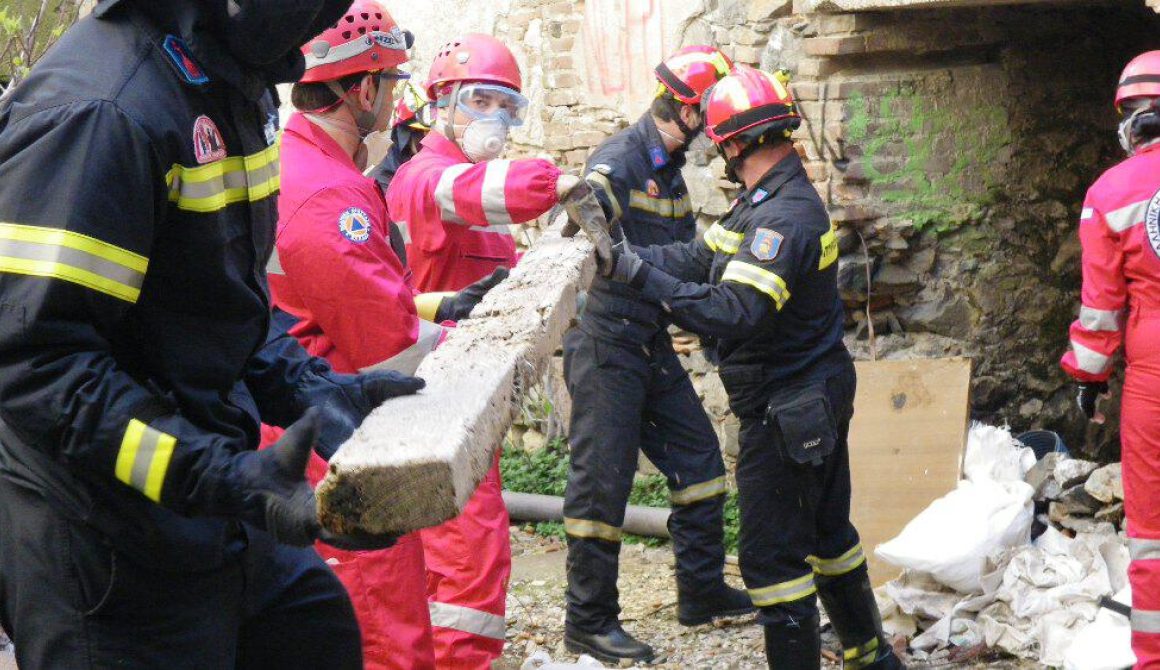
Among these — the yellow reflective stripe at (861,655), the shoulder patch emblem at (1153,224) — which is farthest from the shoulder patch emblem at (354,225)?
the shoulder patch emblem at (1153,224)

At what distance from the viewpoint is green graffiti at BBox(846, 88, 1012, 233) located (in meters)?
6.11

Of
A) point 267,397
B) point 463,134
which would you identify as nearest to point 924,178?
point 463,134

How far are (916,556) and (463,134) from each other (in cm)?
239

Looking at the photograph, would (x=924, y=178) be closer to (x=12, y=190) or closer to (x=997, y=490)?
(x=997, y=490)

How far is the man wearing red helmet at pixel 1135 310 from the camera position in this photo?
4441 millimetres

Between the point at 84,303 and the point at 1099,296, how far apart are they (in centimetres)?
366

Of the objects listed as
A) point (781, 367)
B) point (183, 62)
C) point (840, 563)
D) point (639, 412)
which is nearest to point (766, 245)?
point (781, 367)

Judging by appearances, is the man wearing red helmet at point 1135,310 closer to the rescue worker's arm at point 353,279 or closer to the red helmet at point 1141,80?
the red helmet at point 1141,80

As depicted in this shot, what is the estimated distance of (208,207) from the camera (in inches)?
92.0

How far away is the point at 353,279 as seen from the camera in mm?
3611

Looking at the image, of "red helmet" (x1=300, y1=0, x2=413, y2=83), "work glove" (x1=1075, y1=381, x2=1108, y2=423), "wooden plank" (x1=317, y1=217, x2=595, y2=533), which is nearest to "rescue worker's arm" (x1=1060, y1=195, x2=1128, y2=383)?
"work glove" (x1=1075, y1=381, x2=1108, y2=423)

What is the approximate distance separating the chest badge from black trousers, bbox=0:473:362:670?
2.14 feet

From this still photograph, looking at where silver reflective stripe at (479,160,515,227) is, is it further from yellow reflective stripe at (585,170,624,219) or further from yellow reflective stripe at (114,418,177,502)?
yellow reflective stripe at (114,418,177,502)

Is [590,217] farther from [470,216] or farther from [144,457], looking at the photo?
[144,457]
